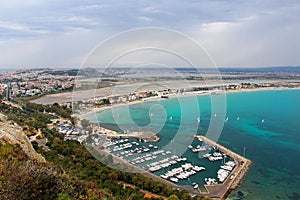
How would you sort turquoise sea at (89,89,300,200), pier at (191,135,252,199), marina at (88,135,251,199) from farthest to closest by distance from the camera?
marina at (88,135,251,199)
pier at (191,135,252,199)
turquoise sea at (89,89,300,200)

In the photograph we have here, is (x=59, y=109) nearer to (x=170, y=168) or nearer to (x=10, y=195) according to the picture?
(x=170, y=168)

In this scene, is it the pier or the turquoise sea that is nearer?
the turquoise sea

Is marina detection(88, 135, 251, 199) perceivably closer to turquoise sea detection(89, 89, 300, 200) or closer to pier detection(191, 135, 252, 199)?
pier detection(191, 135, 252, 199)

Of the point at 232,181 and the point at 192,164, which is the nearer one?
the point at 232,181

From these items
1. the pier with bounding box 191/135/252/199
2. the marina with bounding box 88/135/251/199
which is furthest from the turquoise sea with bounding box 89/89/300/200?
the marina with bounding box 88/135/251/199

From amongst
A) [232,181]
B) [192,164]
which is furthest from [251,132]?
[232,181]

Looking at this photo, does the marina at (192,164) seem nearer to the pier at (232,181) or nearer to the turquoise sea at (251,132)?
the pier at (232,181)

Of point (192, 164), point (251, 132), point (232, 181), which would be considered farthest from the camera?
point (251, 132)

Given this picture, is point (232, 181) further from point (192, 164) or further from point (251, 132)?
point (251, 132)
